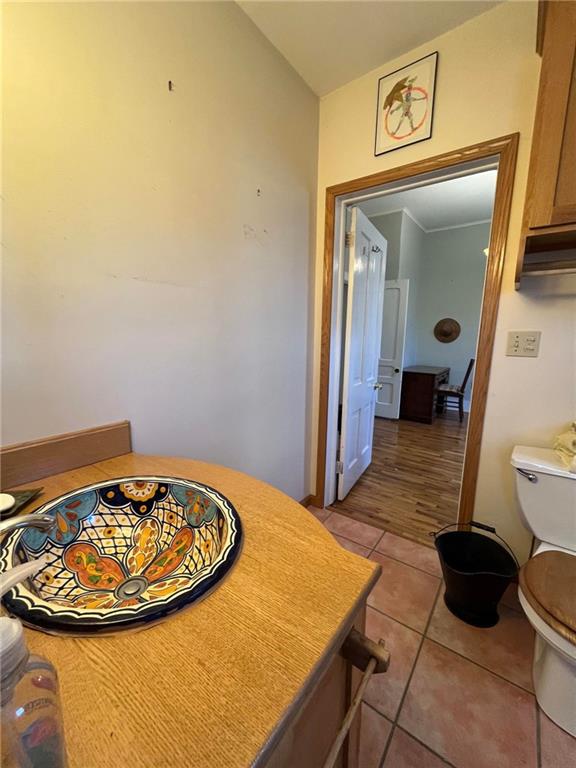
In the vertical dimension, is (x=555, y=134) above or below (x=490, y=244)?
above

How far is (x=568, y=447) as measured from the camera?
1229 millimetres

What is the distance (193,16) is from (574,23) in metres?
1.23

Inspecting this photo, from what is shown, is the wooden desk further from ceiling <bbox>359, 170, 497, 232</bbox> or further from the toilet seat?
the toilet seat

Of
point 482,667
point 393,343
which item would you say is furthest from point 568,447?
point 393,343

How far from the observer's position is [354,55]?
1439 mm

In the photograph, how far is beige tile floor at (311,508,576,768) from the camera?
909 millimetres

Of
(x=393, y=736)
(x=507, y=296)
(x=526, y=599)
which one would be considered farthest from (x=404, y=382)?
(x=393, y=736)

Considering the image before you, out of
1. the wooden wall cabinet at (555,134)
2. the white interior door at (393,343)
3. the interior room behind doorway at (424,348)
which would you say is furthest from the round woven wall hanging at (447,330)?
the wooden wall cabinet at (555,134)

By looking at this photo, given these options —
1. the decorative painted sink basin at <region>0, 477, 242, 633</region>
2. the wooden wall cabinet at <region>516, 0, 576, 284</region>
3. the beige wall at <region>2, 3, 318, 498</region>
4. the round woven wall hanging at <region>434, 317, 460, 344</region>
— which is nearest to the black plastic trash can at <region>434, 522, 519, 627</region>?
the beige wall at <region>2, 3, 318, 498</region>

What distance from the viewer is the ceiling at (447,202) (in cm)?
314

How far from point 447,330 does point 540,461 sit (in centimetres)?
394

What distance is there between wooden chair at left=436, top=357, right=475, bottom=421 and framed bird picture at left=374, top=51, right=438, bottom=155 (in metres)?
3.36

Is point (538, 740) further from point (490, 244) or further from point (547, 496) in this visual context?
point (490, 244)

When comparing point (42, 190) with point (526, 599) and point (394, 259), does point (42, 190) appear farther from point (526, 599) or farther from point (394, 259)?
point (394, 259)
